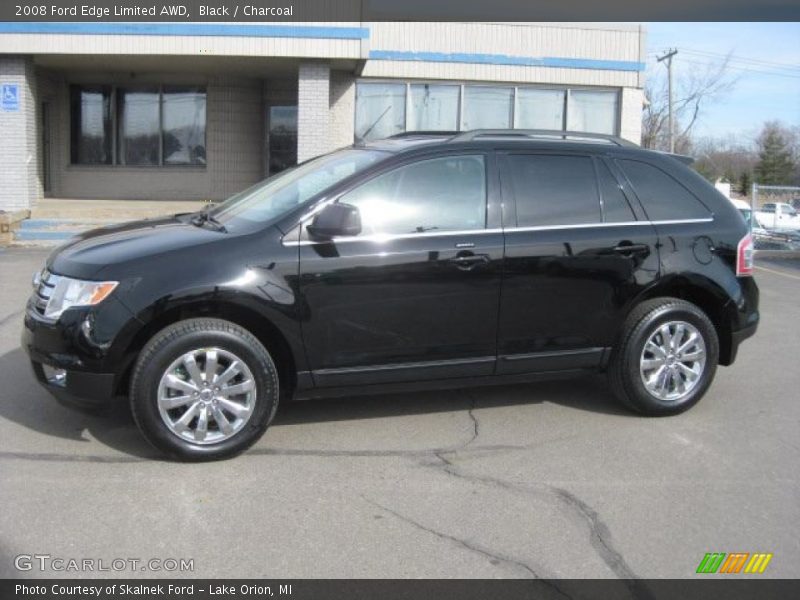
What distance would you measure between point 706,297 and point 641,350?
69 cm

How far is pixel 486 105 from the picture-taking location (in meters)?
17.8

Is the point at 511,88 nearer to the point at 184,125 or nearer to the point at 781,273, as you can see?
the point at 781,273

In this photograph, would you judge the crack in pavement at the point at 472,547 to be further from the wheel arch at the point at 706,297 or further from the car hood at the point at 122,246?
the wheel arch at the point at 706,297

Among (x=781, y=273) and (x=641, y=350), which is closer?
(x=641, y=350)

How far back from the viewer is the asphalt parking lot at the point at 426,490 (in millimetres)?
3441

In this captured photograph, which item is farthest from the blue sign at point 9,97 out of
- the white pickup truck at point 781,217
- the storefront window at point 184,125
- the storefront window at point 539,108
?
the white pickup truck at point 781,217

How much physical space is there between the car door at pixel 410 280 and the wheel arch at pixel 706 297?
3.86 ft

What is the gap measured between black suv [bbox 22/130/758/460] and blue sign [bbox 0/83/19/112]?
1242 centimetres

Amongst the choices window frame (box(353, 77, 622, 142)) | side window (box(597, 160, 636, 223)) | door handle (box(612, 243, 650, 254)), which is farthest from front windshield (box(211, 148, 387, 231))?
window frame (box(353, 77, 622, 142))
